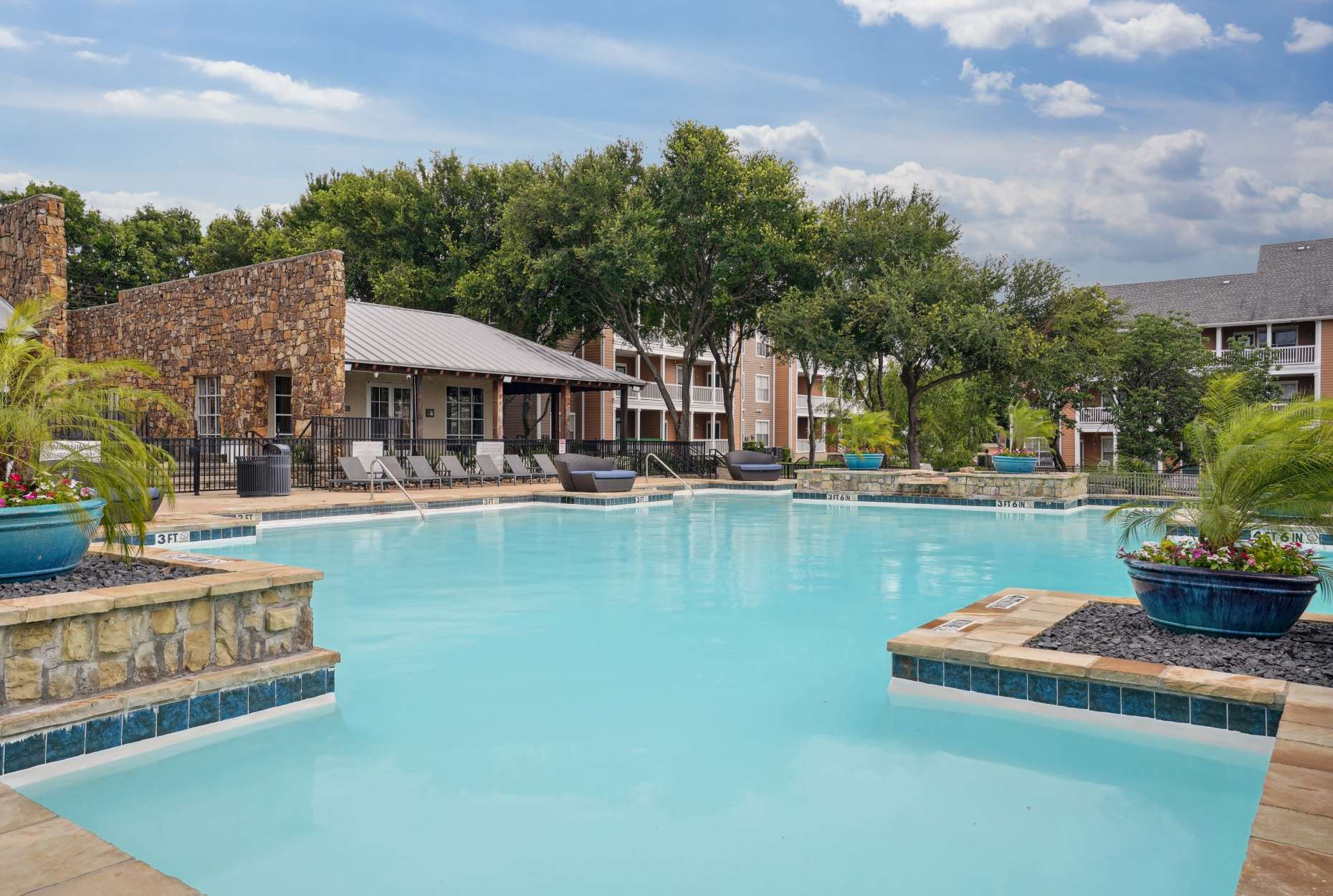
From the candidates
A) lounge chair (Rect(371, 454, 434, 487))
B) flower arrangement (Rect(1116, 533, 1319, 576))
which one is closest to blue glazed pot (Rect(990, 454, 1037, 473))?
lounge chair (Rect(371, 454, 434, 487))

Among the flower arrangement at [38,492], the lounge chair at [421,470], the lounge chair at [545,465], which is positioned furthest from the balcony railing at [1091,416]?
the flower arrangement at [38,492]

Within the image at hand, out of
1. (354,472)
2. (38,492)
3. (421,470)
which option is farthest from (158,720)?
(421,470)

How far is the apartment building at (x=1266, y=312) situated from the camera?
3341cm

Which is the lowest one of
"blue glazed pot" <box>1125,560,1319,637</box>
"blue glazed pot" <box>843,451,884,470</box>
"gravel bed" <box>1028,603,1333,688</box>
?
"gravel bed" <box>1028,603,1333,688</box>

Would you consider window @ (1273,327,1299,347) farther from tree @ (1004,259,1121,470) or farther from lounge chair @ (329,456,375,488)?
lounge chair @ (329,456,375,488)

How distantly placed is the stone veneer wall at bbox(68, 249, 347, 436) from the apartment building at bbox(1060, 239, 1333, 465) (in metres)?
25.5

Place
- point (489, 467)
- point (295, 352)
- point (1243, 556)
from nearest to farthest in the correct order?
point (1243, 556) < point (295, 352) < point (489, 467)

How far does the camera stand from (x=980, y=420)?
3142 cm

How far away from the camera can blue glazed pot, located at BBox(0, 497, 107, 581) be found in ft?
14.0

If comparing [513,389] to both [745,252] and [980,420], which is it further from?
[980,420]

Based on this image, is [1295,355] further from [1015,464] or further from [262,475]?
[262,475]

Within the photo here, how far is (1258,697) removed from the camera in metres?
3.87

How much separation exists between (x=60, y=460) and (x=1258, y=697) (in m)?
5.88

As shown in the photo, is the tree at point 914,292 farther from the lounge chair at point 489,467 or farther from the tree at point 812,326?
the lounge chair at point 489,467
